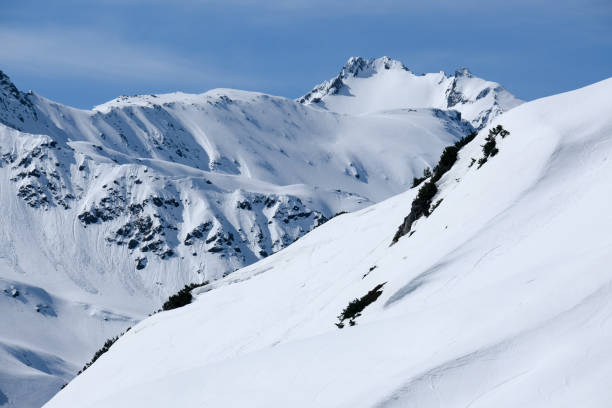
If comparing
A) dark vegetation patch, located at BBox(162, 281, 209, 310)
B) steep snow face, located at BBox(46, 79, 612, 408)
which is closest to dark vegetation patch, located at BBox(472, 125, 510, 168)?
steep snow face, located at BBox(46, 79, 612, 408)

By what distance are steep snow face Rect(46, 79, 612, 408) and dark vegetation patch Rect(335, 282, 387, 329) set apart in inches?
14.7

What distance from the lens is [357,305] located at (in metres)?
19.4

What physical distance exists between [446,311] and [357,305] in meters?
6.73

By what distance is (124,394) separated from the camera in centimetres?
1395

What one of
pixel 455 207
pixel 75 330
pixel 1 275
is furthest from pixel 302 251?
pixel 1 275

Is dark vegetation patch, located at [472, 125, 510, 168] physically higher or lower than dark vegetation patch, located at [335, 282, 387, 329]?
higher

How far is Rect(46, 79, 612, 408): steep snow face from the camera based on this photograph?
35.1 feet

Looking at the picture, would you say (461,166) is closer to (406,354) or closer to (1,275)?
(406,354)

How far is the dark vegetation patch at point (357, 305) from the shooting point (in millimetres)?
18969

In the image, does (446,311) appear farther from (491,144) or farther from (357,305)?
(491,144)

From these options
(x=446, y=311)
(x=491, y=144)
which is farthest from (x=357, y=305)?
(x=491, y=144)

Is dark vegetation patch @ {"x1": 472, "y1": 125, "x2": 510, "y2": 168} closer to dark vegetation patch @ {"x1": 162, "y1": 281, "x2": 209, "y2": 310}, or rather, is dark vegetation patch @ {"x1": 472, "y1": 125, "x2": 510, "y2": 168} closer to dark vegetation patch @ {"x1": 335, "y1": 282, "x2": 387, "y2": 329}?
dark vegetation patch @ {"x1": 335, "y1": 282, "x2": 387, "y2": 329}

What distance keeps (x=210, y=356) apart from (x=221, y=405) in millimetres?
10594

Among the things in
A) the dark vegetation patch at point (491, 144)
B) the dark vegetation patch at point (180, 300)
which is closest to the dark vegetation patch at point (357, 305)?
the dark vegetation patch at point (491, 144)
